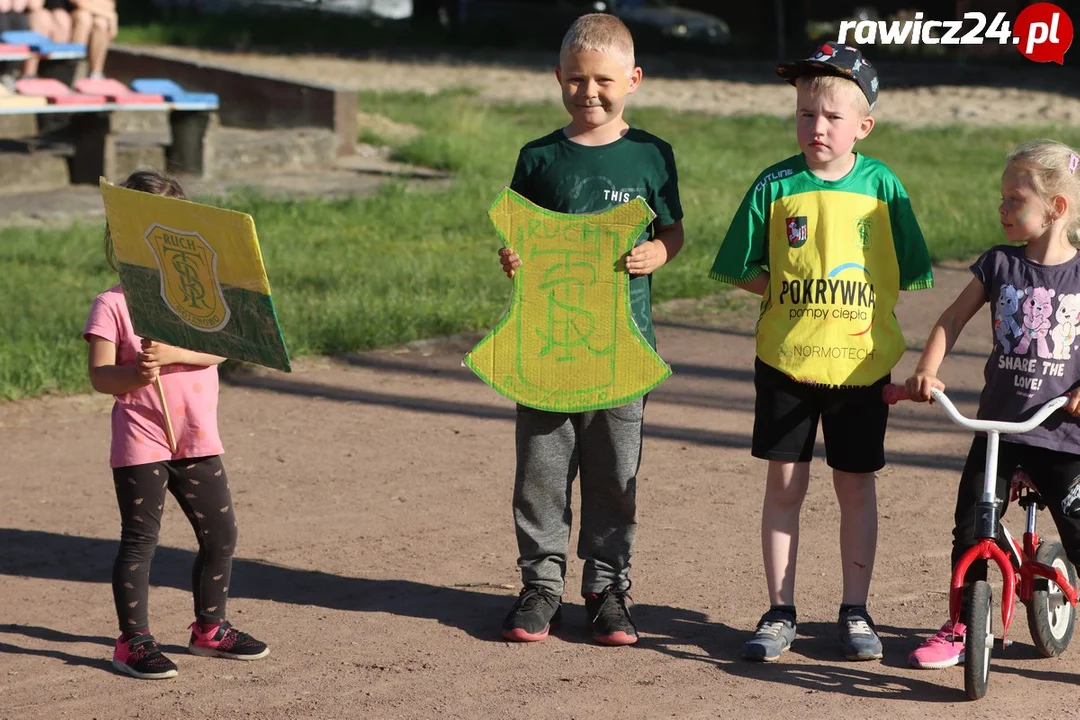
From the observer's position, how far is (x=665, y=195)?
13.6ft

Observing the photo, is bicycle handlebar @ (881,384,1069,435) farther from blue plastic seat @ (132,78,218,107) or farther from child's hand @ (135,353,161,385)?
blue plastic seat @ (132,78,218,107)

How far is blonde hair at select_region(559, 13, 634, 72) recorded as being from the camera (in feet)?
13.2

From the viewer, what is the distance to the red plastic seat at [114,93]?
1138 cm

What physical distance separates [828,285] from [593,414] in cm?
76

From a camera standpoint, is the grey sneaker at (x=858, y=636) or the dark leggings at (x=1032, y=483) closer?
the dark leggings at (x=1032, y=483)

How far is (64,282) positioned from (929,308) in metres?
5.23

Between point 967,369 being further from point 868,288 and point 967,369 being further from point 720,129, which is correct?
point 720,129

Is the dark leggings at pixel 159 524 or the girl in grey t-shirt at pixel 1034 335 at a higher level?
the girl in grey t-shirt at pixel 1034 335

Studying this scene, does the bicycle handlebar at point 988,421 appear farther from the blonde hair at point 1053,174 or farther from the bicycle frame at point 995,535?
the blonde hair at point 1053,174

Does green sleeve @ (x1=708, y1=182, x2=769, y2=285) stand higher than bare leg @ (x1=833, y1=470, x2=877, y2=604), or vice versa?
green sleeve @ (x1=708, y1=182, x2=769, y2=285)

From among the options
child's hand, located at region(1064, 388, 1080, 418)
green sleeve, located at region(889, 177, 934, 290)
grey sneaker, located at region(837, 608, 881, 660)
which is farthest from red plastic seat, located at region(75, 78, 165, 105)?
child's hand, located at region(1064, 388, 1080, 418)

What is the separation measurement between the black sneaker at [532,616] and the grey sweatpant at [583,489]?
0.10 ft

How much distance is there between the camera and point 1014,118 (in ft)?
63.0
